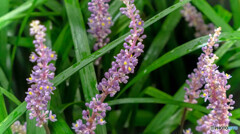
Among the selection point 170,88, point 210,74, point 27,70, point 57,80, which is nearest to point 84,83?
point 57,80

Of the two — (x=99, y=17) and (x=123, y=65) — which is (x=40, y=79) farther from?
(x=99, y=17)

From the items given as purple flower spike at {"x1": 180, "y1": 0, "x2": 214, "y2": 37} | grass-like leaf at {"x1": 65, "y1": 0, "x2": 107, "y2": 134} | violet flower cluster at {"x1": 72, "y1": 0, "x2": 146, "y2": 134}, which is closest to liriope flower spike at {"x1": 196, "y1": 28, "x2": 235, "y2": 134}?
violet flower cluster at {"x1": 72, "y1": 0, "x2": 146, "y2": 134}

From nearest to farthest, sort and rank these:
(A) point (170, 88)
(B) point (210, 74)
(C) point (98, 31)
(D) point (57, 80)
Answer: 1. (B) point (210, 74)
2. (D) point (57, 80)
3. (C) point (98, 31)
4. (A) point (170, 88)

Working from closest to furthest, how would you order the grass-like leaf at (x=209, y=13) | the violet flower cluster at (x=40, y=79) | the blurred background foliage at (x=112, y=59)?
the violet flower cluster at (x=40, y=79), the blurred background foliage at (x=112, y=59), the grass-like leaf at (x=209, y=13)

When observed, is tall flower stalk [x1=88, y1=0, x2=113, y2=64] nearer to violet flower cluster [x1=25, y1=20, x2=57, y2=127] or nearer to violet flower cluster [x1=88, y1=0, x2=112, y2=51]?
violet flower cluster [x1=88, y1=0, x2=112, y2=51]

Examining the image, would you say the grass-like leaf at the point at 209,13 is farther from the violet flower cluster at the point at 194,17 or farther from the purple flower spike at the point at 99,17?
the purple flower spike at the point at 99,17

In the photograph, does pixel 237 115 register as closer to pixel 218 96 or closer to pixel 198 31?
pixel 218 96

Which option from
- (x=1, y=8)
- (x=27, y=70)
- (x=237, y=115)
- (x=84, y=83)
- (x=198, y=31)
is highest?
(x=1, y=8)

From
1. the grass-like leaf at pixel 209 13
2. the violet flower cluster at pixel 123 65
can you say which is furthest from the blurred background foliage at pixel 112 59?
the violet flower cluster at pixel 123 65
